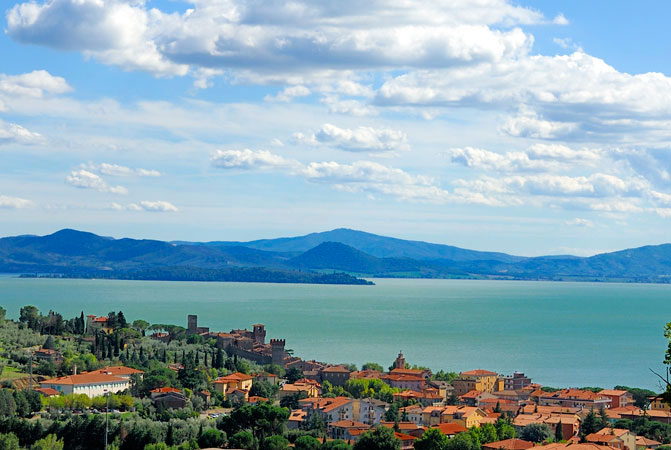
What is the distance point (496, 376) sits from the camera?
70.4 meters

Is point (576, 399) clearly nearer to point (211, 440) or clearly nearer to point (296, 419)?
point (296, 419)

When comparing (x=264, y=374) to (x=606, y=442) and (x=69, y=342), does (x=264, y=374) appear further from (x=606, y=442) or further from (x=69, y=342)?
(x=606, y=442)

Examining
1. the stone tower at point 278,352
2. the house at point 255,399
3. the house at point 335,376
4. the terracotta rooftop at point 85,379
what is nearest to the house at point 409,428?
the house at point 255,399

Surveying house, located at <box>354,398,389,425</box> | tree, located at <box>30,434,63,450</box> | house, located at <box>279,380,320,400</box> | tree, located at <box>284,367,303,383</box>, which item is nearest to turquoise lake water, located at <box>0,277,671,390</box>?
tree, located at <box>284,367,303,383</box>

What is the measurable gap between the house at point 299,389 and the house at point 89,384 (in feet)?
33.7

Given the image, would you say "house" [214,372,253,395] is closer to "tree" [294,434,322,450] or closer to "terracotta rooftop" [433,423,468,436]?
"terracotta rooftop" [433,423,468,436]

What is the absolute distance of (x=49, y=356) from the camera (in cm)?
6306

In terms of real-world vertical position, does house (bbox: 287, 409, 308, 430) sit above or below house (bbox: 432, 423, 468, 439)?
below

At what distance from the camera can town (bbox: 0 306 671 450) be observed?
40625mm

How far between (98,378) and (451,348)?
5627cm

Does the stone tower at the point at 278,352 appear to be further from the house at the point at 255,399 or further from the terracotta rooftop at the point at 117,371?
the house at the point at 255,399

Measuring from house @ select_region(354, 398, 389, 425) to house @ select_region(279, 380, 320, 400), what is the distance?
6108mm

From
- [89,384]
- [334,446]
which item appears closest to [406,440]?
[334,446]

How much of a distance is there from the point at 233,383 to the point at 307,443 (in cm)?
2244
